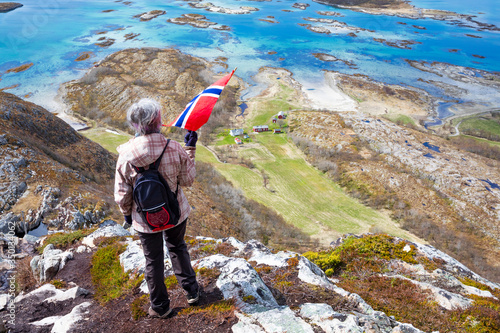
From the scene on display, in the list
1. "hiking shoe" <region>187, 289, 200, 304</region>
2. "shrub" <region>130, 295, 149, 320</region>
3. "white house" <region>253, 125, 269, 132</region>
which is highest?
"hiking shoe" <region>187, 289, 200, 304</region>

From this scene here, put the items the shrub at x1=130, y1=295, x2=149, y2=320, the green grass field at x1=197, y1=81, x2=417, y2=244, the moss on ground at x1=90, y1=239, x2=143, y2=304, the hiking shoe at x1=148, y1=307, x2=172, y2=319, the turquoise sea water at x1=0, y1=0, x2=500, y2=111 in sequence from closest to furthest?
1. the hiking shoe at x1=148, y1=307, x2=172, y2=319
2. the shrub at x1=130, y1=295, x2=149, y2=320
3. the moss on ground at x1=90, y1=239, x2=143, y2=304
4. the green grass field at x1=197, y1=81, x2=417, y2=244
5. the turquoise sea water at x1=0, y1=0, x2=500, y2=111

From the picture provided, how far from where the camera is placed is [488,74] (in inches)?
3302

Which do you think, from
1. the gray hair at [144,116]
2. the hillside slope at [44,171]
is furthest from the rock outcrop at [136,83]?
the gray hair at [144,116]

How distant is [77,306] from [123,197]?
9.45 feet

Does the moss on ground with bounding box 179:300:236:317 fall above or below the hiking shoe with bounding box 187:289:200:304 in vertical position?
below

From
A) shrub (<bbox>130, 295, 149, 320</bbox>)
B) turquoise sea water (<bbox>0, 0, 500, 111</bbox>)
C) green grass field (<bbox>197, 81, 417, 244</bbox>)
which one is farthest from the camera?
turquoise sea water (<bbox>0, 0, 500, 111</bbox>)

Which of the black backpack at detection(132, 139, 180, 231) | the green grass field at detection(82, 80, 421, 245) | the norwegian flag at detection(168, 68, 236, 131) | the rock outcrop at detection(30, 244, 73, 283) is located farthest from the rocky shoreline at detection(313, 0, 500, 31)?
the rock outcrop at detection(30, 244, 73, 283)

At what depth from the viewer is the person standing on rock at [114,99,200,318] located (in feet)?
13.2

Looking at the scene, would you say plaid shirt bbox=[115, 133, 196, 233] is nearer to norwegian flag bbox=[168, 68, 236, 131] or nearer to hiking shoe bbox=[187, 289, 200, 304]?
norwegian flag bbox=[168, 68, 236, 131]

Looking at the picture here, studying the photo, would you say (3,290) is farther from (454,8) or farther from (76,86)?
(454,8)

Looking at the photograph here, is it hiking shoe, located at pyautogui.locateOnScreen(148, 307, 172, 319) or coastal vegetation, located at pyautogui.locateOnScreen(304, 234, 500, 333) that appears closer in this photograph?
hiking shoe, located at pyautogui.locateOnScreen(148, 307, 172, 319)

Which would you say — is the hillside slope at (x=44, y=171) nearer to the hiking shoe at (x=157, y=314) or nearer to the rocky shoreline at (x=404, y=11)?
the hiking shoe at (x=157, y=314)

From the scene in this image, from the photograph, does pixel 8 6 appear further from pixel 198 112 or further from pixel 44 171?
pixel 198 112

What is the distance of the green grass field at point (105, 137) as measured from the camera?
121 feet
